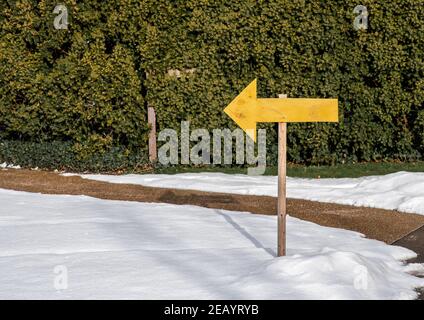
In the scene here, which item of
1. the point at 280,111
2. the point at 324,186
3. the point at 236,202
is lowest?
the point at 236,202

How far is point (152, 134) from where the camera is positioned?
15844 millimetres

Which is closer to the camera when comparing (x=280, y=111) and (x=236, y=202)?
(x=280, y=111)

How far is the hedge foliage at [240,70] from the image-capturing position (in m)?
15.5

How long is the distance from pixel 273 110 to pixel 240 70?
8.69 m

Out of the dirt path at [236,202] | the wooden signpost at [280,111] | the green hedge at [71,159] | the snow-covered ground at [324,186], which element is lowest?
the dirt path at [236,202]

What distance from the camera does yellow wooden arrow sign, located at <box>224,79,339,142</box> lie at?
713 centimetres

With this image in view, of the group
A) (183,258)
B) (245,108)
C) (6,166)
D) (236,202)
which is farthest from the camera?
(6,166)

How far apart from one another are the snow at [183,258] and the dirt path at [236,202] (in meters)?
0.67

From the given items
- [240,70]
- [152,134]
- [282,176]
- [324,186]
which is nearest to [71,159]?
[152,134]

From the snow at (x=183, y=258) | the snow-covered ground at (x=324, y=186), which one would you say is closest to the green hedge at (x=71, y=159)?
the snow-covered ground at (x=324, y=186)

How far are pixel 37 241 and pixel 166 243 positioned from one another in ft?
4.71

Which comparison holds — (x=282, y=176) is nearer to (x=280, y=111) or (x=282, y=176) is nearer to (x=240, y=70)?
(x=280, y=111)

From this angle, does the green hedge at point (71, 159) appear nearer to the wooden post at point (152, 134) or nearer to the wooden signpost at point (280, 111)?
the wooden post at point (152, 134)

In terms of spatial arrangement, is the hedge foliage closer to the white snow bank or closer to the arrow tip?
the white snow bank
